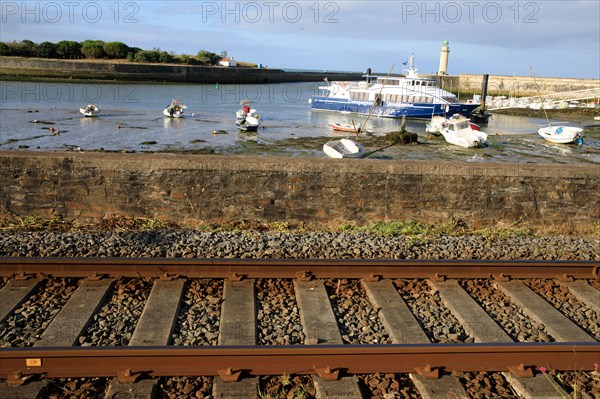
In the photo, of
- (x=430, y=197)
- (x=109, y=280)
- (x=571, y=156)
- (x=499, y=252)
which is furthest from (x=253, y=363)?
(x=571, y=156)

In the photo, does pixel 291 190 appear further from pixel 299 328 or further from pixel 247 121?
pixel 247 121

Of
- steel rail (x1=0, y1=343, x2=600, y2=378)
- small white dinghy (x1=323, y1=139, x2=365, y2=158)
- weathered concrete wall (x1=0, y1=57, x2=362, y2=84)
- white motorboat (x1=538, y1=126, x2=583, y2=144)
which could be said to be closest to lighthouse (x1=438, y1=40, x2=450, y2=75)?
weathered concrete wall (x1=0, y1=57, x2=362, y2=84)

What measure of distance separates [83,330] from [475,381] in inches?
119

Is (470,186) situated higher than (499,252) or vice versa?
(470,186)

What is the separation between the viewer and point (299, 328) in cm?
488

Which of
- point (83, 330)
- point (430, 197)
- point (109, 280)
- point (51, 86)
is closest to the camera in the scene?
point (83, 330)

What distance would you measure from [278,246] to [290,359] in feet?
9.79

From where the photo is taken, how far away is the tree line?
77312mm

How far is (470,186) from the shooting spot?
8.70 meters

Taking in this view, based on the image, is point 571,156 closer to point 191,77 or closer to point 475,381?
point 475,381

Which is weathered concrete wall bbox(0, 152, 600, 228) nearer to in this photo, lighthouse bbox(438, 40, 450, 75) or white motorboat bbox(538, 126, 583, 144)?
white motorboat bbox(538, 126, 583, 144)

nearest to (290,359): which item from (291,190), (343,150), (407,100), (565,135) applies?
(291,190)

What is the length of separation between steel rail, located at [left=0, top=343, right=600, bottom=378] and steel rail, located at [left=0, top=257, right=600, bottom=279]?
5.96ft

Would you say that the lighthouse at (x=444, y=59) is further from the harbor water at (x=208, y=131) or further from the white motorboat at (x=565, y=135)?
the white motorboat at (x=565, y=135)
